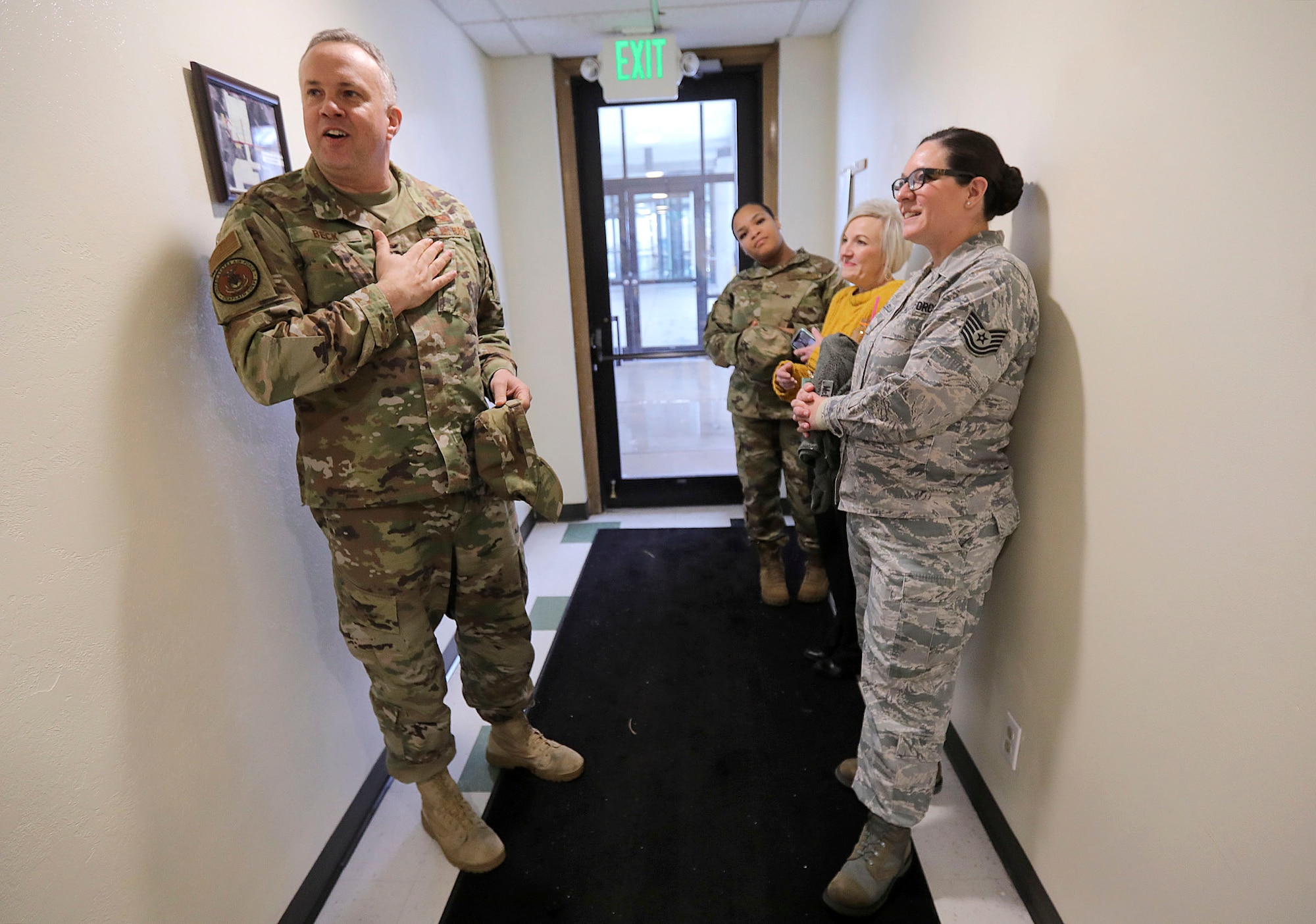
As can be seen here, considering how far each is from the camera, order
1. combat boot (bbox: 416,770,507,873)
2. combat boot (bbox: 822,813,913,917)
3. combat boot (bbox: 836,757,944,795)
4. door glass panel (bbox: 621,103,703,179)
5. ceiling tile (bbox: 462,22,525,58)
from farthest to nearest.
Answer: door glass panel (bbox: 621,103,703,179), ceiling tile (bbox: 462,22,525,58), combat boot (bbox: 836,757,944,795), combat boot (bbox: 416,770,507,873), combat boot (bbox: 822,813,913,917)

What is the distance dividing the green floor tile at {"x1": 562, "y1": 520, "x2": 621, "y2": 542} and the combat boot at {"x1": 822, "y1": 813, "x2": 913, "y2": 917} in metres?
2.29

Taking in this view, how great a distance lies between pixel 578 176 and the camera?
11.9ft

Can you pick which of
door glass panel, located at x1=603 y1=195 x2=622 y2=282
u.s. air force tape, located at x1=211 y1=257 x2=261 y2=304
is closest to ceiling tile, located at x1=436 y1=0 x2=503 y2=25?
Answer: door glass panel, located at x1=603 y1=195 x2=622 y2=282

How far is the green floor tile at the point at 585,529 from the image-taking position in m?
3.67

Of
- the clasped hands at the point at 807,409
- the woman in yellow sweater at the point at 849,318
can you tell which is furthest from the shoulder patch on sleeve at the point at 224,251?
the woman in yellow sweater at the point at 849,318

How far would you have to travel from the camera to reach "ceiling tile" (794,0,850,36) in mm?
2914

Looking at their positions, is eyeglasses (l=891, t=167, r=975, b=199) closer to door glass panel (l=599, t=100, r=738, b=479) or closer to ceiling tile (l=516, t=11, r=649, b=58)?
ceiling tile (l=516, t=11, r=649, b=58)

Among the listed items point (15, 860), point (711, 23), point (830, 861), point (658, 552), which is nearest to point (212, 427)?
point (15, 860)

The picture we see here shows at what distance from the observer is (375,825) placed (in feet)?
6.03

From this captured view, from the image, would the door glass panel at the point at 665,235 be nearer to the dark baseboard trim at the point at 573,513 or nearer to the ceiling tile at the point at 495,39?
the ceiling tile at the point at 495,39

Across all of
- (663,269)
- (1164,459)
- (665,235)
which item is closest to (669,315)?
(663,269)

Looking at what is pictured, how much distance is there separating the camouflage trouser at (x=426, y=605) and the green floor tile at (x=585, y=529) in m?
1.81

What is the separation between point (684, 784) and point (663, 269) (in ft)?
9.06

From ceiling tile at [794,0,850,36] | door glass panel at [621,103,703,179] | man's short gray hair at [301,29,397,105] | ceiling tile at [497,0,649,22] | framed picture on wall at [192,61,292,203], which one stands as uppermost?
ceiling tile at [794,0,850,36]
